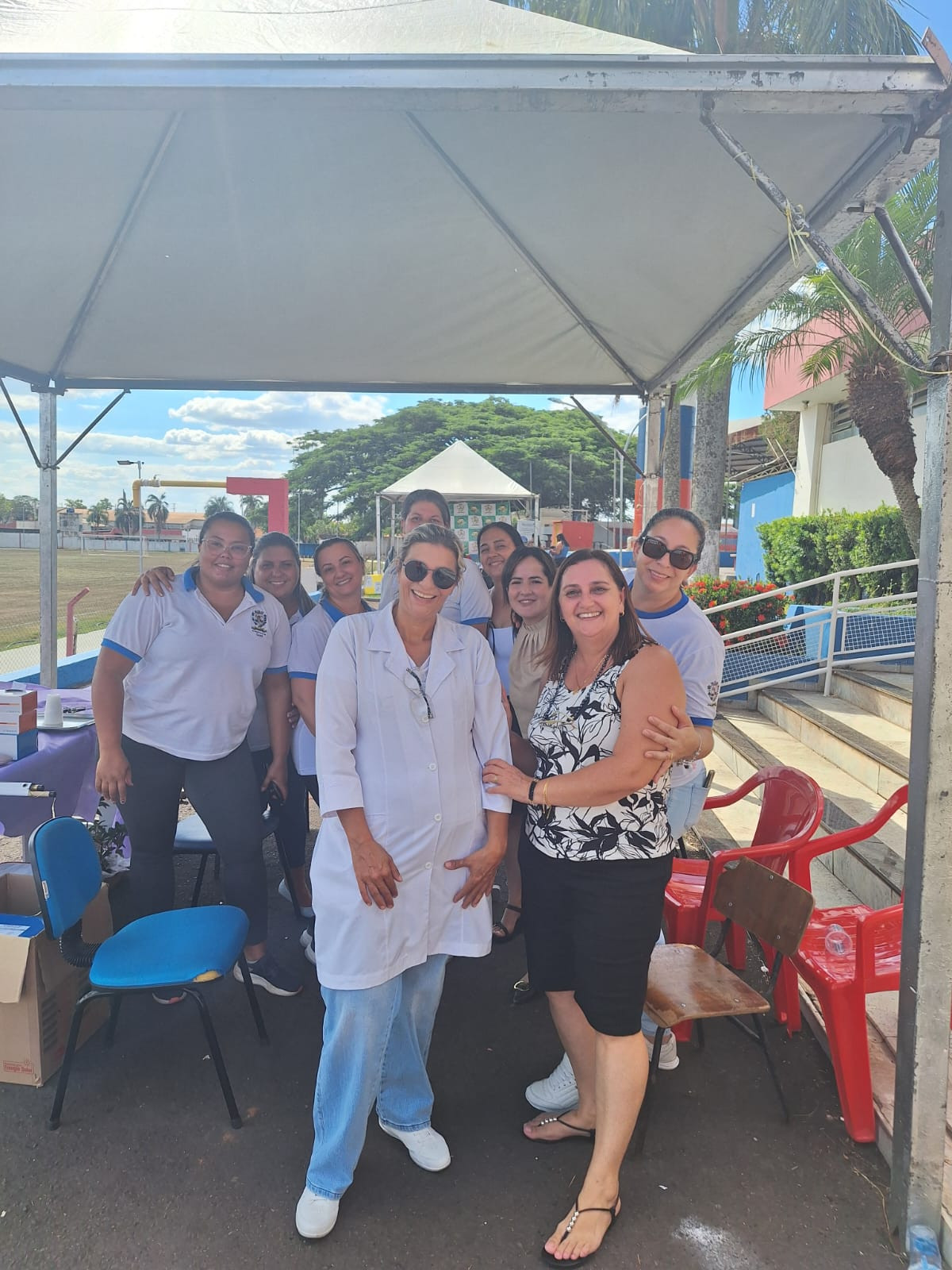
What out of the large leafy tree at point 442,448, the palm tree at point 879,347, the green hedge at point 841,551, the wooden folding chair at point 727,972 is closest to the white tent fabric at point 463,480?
the green hedge at point 841,551

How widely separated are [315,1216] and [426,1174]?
351mm

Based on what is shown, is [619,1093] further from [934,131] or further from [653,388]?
[653,388]

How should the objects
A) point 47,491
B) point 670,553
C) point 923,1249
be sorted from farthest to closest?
point 47,491 → point 670,553 → point 923,1249

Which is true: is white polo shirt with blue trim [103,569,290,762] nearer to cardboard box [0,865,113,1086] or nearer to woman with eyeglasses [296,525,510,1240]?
cardboard box [0,865,113,1086]

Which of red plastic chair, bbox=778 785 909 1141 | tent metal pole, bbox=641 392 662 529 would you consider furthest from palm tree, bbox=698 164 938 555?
red plastic chair, bbox=778 785 909 1141

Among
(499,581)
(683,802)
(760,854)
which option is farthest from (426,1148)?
(499,581)

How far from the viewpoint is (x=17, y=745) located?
312 cm

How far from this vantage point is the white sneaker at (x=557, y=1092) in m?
2.40

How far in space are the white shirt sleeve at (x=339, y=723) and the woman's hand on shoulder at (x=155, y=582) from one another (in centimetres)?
117

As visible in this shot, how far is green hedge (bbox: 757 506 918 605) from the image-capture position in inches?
379

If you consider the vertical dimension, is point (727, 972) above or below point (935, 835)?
below

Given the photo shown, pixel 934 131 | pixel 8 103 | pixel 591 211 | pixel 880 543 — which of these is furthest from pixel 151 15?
pixel 880 543

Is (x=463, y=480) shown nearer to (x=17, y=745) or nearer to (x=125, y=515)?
(x=17, y=745)

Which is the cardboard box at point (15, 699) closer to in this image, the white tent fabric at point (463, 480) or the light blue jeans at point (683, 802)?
the light blue jeans at point (683, 802)
